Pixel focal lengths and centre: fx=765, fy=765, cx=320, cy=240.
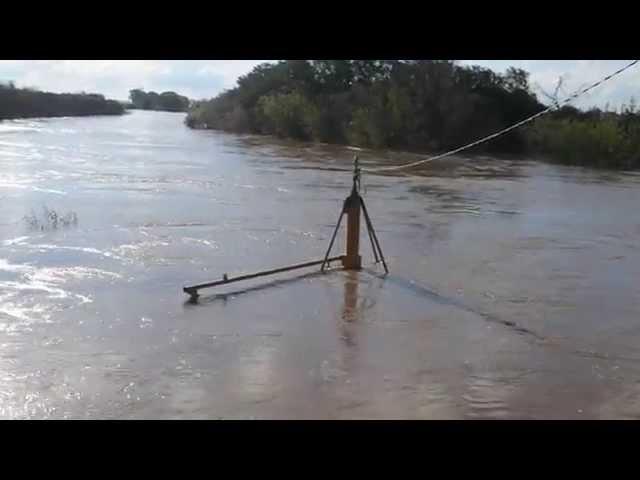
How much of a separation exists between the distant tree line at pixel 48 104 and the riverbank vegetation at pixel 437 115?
55.7 ft

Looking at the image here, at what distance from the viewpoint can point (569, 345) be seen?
8.05 metres

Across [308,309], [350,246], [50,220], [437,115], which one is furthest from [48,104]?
[308,309]

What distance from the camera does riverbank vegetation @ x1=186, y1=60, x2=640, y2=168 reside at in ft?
118

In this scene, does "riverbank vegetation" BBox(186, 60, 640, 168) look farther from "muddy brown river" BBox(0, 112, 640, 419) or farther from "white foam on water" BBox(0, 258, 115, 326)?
"white foam on water" BBox(0, 258, 115, 326)

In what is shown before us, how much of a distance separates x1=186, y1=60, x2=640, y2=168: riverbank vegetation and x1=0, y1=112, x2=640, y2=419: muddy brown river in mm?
16233

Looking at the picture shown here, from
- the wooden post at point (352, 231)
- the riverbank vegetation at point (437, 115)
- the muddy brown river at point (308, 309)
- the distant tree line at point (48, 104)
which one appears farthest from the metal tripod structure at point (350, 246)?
the distant tree line at point (48, 104)

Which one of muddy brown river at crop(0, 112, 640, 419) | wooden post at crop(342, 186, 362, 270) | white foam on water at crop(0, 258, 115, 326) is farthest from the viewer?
wooden post at crop(342, 186, 362, 270)

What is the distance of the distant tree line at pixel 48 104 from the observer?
50.6 meters

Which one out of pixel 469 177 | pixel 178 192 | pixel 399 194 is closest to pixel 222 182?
pixel 178 192

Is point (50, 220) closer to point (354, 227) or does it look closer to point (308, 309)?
point (354, 227)

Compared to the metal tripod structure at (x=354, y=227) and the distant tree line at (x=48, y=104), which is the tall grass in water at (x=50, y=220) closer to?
the metal tripod structure at (x=354, y=227)

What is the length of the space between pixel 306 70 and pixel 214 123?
1144 centimetres

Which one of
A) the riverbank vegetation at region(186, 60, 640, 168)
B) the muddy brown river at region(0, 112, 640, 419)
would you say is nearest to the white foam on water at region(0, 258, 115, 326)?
the muddy brown river at region(0, 112, 640, 419)

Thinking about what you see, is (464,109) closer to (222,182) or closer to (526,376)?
(222,182)
